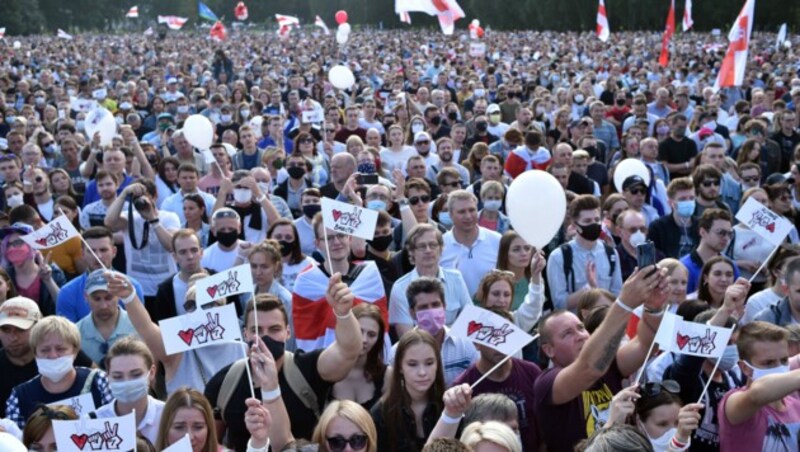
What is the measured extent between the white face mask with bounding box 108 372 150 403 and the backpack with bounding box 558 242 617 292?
3392mm

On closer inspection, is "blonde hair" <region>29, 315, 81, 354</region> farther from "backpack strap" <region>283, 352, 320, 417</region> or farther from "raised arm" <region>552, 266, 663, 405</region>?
"raised arm" <region>552, 266, 663, 405</region>

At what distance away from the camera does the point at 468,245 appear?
26.7 ft

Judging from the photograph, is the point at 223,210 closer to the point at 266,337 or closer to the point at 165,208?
the point at 165,208

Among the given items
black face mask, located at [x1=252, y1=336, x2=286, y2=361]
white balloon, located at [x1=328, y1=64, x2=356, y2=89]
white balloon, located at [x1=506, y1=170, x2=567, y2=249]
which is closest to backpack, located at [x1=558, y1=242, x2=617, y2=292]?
white balloon, located at [x1=506, y1=170, x2=567, y2=249]

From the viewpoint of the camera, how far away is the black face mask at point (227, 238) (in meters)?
8.23

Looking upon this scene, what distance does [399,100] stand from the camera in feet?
59.2

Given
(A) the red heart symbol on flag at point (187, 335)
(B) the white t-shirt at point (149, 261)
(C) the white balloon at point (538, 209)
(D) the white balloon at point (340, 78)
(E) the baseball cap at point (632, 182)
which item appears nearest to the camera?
(A) the red heart symbol on flag at point (187, 335)

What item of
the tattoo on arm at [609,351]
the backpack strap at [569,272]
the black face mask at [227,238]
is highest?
the tattoo on arm at [609,351]

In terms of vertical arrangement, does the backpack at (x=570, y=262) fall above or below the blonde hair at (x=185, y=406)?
below

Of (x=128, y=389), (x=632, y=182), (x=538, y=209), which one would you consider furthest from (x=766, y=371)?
(x=632, y=182)

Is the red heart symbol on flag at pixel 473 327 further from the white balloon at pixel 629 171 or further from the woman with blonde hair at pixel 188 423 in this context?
the white balloon at pixel 629 171

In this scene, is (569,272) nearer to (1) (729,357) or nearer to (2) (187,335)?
(1) (729,357)

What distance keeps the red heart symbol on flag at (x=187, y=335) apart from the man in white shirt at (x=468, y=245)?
3.08m

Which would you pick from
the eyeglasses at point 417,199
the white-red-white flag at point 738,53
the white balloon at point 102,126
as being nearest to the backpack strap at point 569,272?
Result: the eyeglasses at point 417,199
